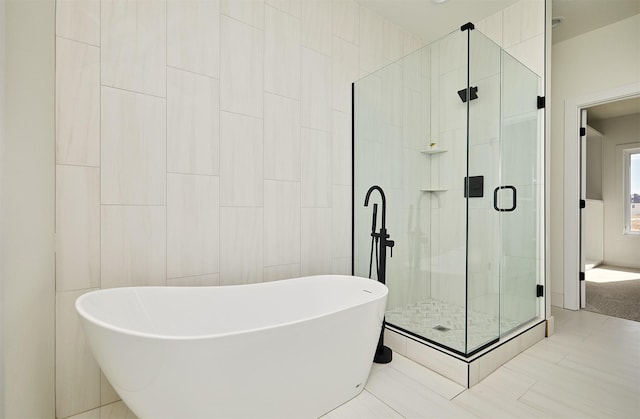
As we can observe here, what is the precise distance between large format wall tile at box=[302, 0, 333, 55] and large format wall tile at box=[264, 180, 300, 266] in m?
1.03

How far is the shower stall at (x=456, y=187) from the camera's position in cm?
A: 184

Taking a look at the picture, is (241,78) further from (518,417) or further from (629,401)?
(629,401)

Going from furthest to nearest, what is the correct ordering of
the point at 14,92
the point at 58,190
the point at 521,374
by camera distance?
the point at 521,374 < the point at 58,190 < the point at 14,92

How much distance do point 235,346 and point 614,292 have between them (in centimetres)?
464

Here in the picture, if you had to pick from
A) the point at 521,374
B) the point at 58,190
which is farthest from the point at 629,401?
the point at 58,190

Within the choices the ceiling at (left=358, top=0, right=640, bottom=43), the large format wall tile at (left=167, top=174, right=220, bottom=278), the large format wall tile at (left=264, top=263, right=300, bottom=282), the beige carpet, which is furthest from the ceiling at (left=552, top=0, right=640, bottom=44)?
the large format wall tile at (left=167, top=174, right=220, bottom=278)

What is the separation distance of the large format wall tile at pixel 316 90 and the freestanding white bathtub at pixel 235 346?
1.13 meters

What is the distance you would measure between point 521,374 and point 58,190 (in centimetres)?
260

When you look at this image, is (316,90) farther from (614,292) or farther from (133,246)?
(614,292)

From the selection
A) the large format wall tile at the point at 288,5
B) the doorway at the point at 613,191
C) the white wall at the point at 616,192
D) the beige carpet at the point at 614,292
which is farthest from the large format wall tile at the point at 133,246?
the white wall at the point at 616,192

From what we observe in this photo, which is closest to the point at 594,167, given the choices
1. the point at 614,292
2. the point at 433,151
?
the point at 614,292

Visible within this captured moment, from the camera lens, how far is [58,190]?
1.39m

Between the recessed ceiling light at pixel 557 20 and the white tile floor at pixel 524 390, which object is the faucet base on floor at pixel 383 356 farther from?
the recessed ceiling light at pixel 557 20

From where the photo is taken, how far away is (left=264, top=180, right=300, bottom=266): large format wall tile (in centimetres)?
201
